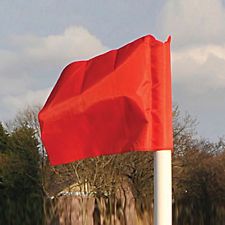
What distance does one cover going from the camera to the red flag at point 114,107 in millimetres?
6844

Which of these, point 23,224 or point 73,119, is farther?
point 23,224

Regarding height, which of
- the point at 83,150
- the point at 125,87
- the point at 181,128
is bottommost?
the point at 83,150

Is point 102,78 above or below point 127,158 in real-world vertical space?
below

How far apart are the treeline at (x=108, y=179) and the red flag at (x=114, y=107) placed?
988 centimetres

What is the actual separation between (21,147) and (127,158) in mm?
9529

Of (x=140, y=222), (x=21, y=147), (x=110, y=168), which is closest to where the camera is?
(x=140, y=222)

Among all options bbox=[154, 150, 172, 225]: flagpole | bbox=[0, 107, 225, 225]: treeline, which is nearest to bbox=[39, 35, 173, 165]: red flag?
bbox=[154, 150, 172, 225]: flagpole

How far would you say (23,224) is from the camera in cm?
2028

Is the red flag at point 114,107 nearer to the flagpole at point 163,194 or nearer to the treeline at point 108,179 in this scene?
the flagpole at point 163,194

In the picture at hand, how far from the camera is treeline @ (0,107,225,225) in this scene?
17984 mm

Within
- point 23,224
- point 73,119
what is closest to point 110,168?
point 23,224

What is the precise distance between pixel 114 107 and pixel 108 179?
2497cm

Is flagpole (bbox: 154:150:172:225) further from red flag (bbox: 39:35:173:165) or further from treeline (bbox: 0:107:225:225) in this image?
treeline (bbox: 0:107:225:225)

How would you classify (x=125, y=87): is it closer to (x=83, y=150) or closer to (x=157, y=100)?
(x=157, y=100)
